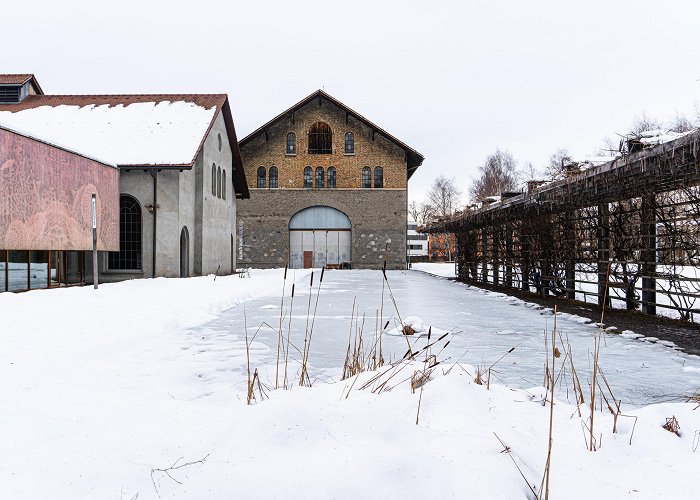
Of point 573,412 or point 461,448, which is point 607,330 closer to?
point 573,412

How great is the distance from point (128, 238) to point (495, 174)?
117 feet

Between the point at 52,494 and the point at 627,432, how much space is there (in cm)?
277

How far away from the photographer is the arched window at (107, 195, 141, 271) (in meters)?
16.0

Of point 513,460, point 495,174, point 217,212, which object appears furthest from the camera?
point 495,174

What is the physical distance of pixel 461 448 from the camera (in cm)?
230

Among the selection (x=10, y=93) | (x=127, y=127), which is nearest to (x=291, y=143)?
(x=127, y=127)

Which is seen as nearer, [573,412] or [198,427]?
[198,427]

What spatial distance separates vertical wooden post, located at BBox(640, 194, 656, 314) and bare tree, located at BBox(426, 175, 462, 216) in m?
47.2

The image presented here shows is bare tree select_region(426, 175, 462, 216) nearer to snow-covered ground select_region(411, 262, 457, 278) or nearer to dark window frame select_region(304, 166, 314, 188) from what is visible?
snow-covered ground select_region(411, 262, 457, 278)

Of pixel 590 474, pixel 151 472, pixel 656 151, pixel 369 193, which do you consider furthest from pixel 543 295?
pixel 369 193

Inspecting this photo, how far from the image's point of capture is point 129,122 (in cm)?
1786

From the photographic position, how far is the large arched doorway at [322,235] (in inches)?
1195

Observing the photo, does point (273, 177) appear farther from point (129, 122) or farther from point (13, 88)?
point (13, 88)

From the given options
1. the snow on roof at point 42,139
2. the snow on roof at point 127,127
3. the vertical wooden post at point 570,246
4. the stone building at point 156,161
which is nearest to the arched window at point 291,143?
the stone building at point 156,161
